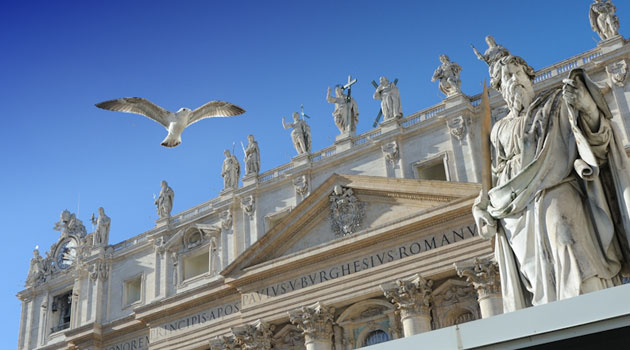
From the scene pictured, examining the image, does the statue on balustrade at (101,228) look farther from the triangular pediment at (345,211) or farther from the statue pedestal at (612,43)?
the statue pedestal at (612,43)

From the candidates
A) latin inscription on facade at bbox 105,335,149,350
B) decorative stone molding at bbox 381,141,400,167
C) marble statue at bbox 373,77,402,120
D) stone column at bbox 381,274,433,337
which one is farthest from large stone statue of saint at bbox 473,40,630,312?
latin inscription on facade at bbox 105,335,149,350

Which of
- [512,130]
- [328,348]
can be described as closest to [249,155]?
[328,348]

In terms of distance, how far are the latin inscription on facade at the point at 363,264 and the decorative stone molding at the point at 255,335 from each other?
833mm

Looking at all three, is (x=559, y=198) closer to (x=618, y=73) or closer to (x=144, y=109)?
(x=618, y=73)

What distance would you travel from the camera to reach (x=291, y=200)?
2762 cm

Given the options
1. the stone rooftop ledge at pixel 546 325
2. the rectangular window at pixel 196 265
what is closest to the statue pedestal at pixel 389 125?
the rectangular window at pixel 196 265

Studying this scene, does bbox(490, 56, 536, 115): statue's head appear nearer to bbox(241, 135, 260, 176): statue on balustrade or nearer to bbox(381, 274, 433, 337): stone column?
bbox(381, 274, 433, 337): stone column

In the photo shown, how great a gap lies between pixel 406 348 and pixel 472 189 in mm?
18243

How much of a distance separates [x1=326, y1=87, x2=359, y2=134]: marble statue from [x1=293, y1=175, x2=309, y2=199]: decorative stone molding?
2.16m

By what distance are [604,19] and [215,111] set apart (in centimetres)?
1264

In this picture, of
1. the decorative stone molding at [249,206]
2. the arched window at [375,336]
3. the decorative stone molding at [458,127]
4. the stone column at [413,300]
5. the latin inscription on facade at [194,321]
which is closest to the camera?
the stone column at [413,300]

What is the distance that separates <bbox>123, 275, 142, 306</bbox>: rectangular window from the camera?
31453 mm

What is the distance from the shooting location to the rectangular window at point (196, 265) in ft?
98.1

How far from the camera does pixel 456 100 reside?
24828mm
